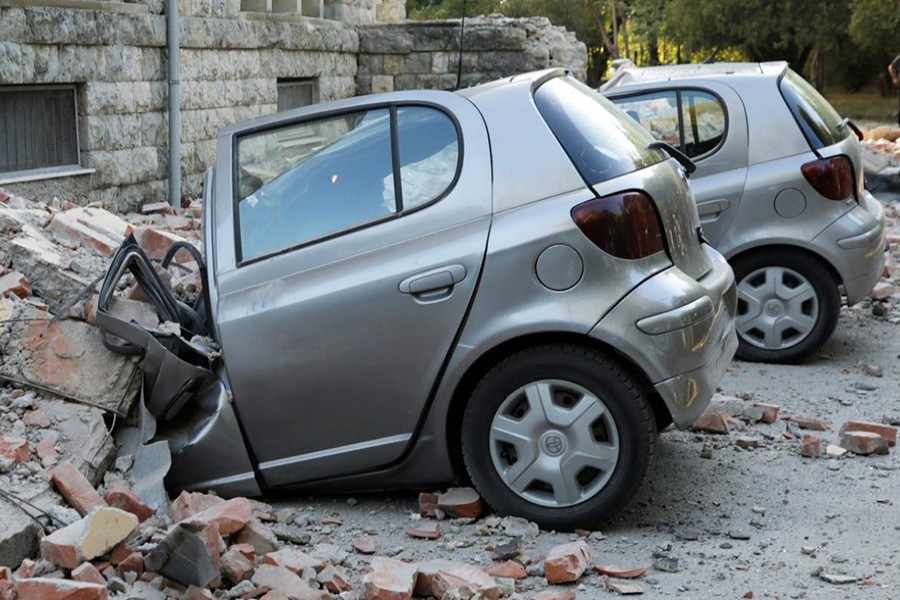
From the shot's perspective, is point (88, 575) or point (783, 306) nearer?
point (88, 575)

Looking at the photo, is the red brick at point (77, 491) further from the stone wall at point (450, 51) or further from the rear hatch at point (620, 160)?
the stone wall at point (450, 51)

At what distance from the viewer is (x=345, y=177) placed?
5.13 m

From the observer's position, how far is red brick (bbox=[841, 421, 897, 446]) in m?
6.14

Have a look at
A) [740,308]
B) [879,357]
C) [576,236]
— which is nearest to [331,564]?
[576,236]

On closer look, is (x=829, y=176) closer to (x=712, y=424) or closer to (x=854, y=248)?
(x=854, y=248)

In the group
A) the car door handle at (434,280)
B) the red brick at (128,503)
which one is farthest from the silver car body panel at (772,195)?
the red brick at (128,503)

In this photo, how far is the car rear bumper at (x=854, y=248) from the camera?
779 centimetres

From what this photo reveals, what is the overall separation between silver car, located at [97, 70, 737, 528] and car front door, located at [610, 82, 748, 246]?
2801mm

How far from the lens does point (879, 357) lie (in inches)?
325

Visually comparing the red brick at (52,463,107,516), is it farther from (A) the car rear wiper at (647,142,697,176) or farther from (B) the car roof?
(B) the car roof

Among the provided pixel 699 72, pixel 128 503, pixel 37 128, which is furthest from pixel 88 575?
pixel 37 128

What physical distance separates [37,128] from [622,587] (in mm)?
8418

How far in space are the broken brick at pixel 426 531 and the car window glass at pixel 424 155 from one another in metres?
1.24

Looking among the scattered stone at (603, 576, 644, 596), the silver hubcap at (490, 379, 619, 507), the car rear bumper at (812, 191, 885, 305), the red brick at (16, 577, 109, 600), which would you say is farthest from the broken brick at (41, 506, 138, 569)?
the car rear bumper at (812, 191, 885, 305)
